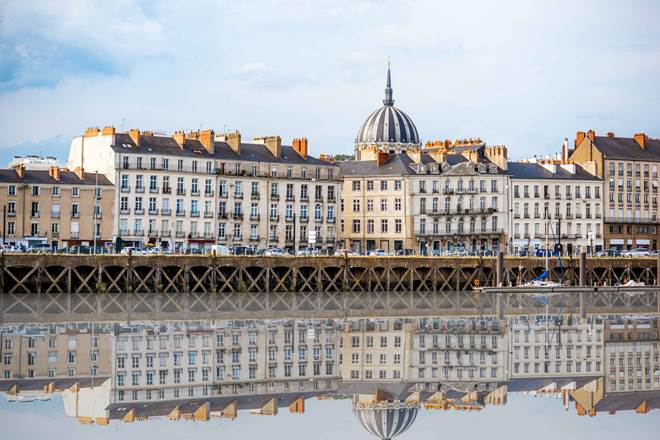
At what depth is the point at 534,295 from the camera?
77.8m

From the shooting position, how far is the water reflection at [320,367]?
33312 mm

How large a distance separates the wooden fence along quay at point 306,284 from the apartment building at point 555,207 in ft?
42.6

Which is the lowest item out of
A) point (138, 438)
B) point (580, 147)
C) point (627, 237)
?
point (138, 438)

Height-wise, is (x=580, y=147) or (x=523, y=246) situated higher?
(x=580, y=147)

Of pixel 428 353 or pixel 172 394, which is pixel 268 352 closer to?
pixel 428 353

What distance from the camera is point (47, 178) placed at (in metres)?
82.9

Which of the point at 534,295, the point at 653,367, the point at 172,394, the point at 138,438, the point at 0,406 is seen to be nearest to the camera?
the point at 138,438

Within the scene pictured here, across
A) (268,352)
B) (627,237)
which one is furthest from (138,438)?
(627,237)

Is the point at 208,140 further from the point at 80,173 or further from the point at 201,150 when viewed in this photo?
the point at 80,173

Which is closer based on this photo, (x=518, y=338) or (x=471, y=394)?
(x=471, y=394)

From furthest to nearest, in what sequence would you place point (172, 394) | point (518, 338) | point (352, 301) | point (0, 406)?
1. point (352, 301)
2. point (518, 338)
3. point (172, 394)
4. point (0, 406)

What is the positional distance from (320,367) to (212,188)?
50.7 metres

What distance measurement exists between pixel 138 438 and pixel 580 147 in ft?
291

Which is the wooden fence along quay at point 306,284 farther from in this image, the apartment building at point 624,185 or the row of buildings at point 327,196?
the apartment building at point 624,185
